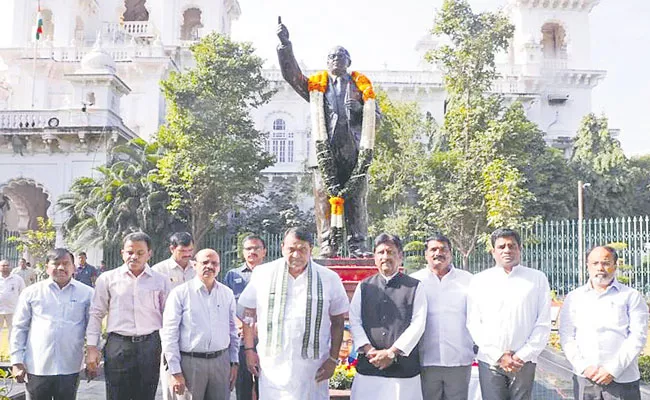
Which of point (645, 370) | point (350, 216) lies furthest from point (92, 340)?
point (645, 370)

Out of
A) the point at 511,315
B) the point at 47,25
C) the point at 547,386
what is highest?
the point at 47,25

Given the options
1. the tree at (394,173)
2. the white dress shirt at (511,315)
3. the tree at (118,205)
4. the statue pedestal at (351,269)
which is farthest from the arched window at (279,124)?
the white dress shirt at (511,315)

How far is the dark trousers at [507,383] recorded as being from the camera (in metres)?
3.98

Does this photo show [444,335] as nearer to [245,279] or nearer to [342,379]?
[342,379]

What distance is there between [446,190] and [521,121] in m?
3.58

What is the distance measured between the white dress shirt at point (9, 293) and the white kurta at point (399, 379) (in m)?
7.96

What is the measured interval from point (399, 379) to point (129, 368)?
189 centimetres

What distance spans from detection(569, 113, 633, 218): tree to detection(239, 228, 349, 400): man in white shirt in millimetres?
22367

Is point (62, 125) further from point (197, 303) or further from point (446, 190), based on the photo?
point (197, 303)

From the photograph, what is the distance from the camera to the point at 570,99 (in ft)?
107

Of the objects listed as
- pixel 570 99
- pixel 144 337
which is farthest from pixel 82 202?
pixel 570 99

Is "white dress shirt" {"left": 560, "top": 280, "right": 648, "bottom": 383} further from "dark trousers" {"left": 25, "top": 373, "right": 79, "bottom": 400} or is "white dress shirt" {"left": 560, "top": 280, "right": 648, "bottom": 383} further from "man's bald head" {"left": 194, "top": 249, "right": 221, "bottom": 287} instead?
"dark trousers" {"left": 25, "top": 373, "right": 79, "bottom": 400}

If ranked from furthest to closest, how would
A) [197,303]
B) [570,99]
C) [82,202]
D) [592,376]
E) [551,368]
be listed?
[570,99] < [82,202] < [551,368] < [197,303] < [592,376]

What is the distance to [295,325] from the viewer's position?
12.8 ft
